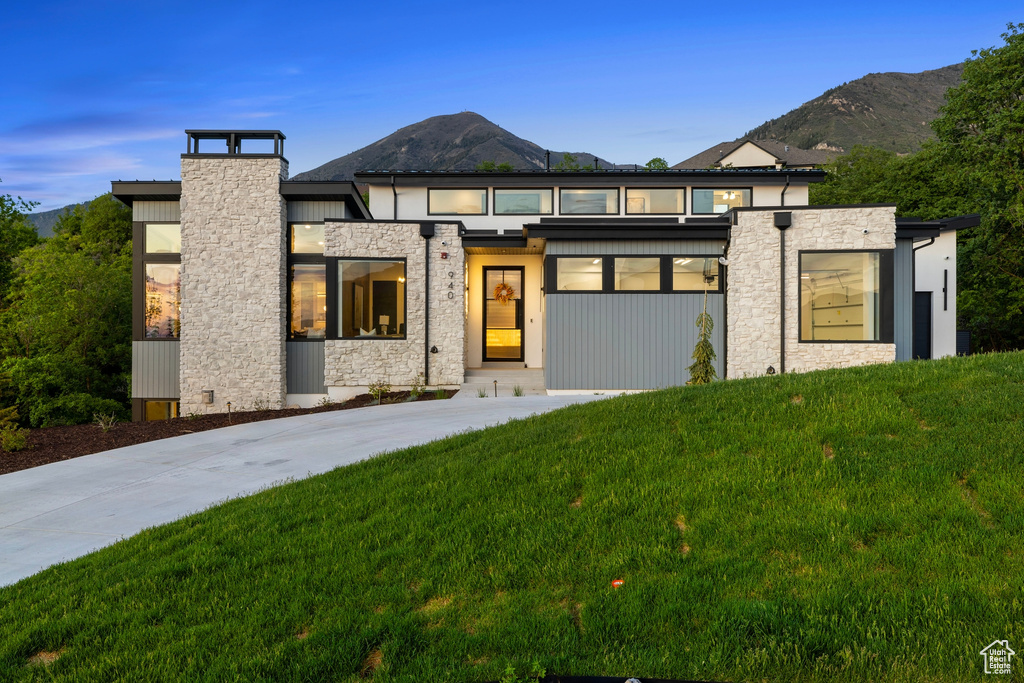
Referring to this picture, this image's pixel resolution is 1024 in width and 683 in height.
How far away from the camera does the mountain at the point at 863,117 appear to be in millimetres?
110312

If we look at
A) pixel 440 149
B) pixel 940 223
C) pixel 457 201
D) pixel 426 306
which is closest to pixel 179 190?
pixel 426 306

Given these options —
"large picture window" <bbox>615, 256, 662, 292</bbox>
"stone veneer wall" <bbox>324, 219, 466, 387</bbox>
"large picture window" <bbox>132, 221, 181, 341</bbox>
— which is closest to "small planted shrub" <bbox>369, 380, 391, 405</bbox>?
"stone veneer wall" <bbox>324, 219, 466, 387</bbox>

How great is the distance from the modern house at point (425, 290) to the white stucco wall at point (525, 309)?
2146 millimetres

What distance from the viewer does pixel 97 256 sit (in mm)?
26797

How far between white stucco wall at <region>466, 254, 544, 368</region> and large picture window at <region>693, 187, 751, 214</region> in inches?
215

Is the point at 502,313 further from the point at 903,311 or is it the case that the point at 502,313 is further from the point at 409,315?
the point at 903,311

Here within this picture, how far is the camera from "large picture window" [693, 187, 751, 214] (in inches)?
663

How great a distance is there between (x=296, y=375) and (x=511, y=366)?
5.77m

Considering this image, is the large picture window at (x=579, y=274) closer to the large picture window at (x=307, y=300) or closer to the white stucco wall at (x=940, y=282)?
the large picture window at (x=307, y=300)

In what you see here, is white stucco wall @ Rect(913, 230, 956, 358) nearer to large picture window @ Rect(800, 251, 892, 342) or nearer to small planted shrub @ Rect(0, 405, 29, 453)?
large picture window @ Rect(800, 251, 892, 342)

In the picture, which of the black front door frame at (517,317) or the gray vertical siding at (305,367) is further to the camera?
the black front door frame at (517,317)

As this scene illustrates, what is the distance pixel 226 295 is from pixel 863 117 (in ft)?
477

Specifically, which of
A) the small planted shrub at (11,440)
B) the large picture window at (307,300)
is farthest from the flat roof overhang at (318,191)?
the small planted shrub at (11,440)

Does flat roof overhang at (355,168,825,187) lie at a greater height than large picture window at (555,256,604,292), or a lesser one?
greater
